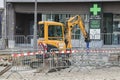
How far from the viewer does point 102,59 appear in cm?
2169

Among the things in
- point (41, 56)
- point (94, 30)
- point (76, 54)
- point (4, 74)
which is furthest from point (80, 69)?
point (94, 30)

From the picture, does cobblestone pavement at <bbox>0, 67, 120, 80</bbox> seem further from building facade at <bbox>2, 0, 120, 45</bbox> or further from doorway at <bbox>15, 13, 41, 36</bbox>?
doorway at <bbox>15, 13, 41, 36</bbox>

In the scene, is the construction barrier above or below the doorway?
below

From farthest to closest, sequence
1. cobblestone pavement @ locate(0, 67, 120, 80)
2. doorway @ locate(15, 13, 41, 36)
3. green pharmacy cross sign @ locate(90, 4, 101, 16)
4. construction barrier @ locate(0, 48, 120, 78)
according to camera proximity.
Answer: doorway @ locate(15, 13, 41, 36) → green pharmacy cross sign @ locate(90, 4, 101, 16) → construction barrier @ locate(0, 48, 120, 78) → cobblestone pavement @ locate(0, 67, 120, 80)

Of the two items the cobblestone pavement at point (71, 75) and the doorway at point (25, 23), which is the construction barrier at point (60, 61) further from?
the doorway at point (25, 23)

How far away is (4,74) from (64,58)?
3.21 metres

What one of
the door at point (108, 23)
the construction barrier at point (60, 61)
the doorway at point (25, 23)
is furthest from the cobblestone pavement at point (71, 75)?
the doorway at point (25, 23)

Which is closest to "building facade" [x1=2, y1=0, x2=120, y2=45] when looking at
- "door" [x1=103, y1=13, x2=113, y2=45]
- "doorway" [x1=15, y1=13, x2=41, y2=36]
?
"door" [x1=103, y1=13, x2=113, y2=45]

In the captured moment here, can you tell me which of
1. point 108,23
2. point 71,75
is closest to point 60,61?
point 71,75

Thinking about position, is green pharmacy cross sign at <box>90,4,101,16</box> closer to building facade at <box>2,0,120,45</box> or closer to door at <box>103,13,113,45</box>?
building facade at <box>2,0,120,45</box>

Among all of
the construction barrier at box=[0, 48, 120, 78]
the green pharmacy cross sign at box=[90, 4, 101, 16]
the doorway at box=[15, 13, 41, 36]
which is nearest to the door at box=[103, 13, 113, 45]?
the green pharmacy cross sign at box=[90, 4, 101, 16]

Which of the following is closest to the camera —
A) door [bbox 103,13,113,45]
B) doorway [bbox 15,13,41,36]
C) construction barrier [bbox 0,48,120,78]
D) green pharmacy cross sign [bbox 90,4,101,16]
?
construction barrier [bbox 0,48,120,78]

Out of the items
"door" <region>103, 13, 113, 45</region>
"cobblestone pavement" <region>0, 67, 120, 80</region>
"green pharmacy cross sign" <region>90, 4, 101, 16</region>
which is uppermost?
"green pharmacy cross sign" <region>90, 4, 101, 16</region>

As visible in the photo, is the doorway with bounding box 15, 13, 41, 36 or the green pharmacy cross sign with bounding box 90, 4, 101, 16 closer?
the green pharmacy cross sign with bounding box 90, 4, 101, 16
